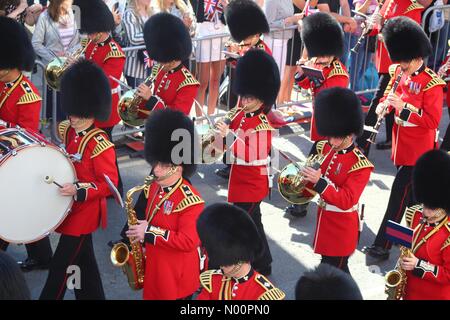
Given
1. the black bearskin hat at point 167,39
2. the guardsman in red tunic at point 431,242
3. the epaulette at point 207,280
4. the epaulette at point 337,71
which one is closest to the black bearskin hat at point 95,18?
the black bearskin hat at point 167,39

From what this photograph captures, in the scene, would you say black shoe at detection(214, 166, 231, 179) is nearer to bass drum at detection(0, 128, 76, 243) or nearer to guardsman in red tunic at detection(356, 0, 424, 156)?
guardsman in red tunic at detection(356, 0, 424, 156)

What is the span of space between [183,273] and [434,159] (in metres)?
1.49

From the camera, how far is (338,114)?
5840 mm

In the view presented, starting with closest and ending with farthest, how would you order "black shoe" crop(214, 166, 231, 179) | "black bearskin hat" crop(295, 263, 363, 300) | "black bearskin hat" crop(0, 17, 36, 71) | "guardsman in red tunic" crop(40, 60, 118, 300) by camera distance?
"black bearskin hat" crop(295, 263, 363, 300) < "guardsman in red tunic" crop(40, 60, 118, 300) < "black bearskin hat" crop(0, 17, 36, 71) < "black shoe" crop(214, 166, 231, 179)

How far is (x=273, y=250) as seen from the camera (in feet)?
22.2

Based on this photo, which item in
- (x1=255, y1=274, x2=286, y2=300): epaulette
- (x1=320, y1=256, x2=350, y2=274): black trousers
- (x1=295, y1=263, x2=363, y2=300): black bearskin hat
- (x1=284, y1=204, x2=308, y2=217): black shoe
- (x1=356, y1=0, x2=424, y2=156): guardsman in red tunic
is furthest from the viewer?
(x1=356, y1=0, x2=424, y2=156): guardsman in red tunic

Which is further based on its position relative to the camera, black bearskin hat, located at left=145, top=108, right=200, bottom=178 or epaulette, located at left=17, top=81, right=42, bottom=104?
epaulette, located at left=17, top=81, right=42, bottom=104

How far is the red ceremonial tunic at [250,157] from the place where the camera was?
20.3 feet

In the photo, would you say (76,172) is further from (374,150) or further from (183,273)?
(374,150)

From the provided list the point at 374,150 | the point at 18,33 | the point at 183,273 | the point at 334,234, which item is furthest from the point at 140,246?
the point at 374,150

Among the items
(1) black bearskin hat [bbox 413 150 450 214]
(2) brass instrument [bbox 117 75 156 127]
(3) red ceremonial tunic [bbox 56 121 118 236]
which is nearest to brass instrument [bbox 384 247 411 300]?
(1) black bearskin hat [bbox 413 150 450 214]

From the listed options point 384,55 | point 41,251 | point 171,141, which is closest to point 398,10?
point 384,55

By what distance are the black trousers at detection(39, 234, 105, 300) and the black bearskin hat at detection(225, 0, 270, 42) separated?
2.90 metres

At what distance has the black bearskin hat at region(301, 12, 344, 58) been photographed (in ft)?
24.1
